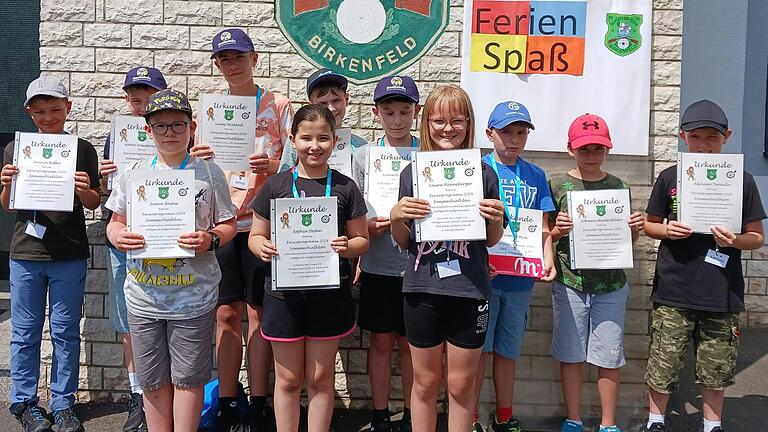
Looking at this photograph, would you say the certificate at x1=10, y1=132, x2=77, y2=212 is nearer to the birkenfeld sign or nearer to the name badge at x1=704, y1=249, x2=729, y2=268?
the birkenfeld sign

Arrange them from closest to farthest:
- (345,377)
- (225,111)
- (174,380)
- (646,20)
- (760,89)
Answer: (174,380)
(225,111)
(646,20)
(345,377)
(760,89)

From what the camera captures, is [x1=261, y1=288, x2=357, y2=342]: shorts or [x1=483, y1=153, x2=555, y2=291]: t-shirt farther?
[x1=483, y1=153, x2=555, y2=291]: t-shirt

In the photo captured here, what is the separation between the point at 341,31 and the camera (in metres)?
4.23

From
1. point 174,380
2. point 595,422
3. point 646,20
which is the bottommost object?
point 595,422

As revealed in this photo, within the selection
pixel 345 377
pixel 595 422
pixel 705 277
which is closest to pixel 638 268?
pixel 705 277

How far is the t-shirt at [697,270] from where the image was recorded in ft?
12.2

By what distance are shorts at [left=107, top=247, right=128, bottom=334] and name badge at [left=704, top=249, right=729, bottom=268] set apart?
11.8 ft

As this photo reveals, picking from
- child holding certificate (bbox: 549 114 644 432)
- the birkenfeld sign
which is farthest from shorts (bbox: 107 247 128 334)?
child holding certificate (bbox: 549 114 644 432)

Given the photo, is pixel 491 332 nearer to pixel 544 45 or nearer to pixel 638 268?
pixel 638 268

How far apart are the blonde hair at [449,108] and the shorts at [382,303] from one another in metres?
0.91

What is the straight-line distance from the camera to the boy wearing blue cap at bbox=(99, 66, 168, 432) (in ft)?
12.6

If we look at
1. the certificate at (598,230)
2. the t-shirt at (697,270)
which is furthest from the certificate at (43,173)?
the t-shirt at (697,270)

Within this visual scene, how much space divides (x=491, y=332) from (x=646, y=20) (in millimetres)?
2282

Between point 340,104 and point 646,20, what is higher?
point 646,20
